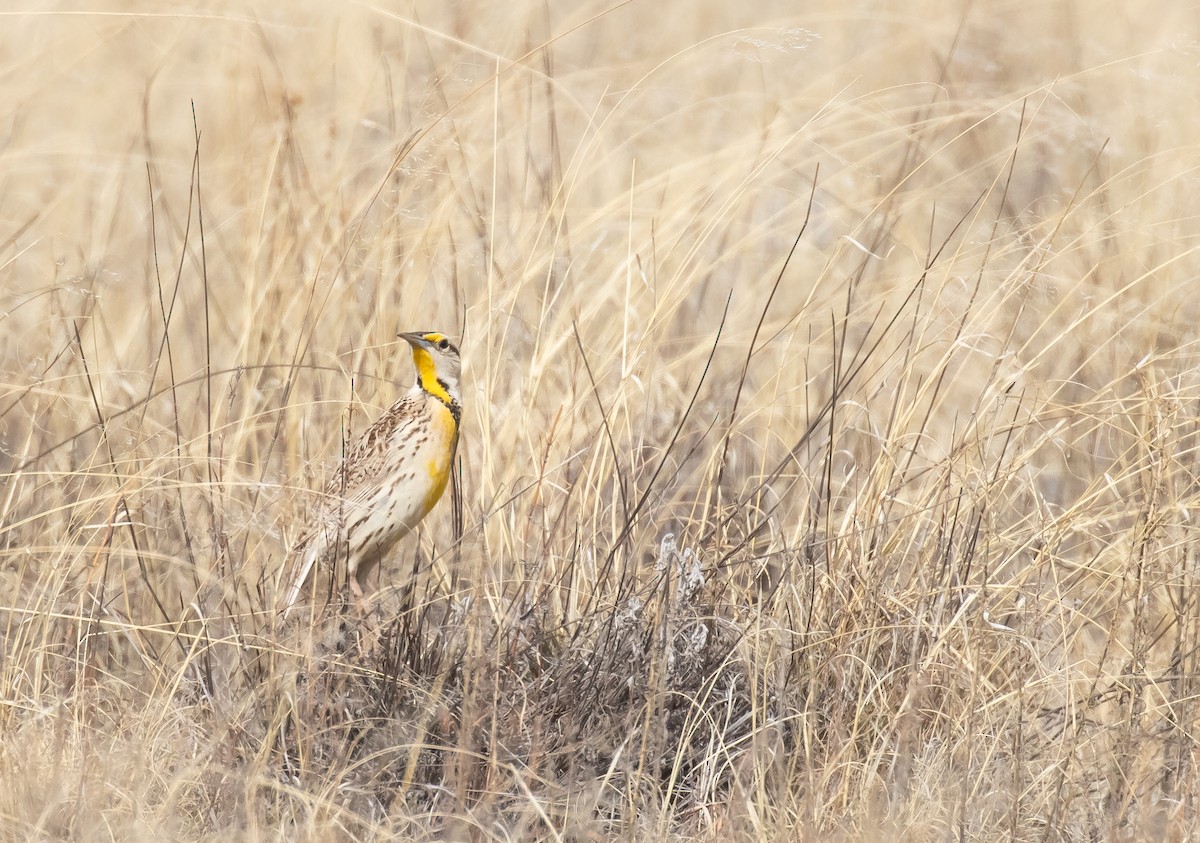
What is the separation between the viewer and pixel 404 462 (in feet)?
10.5

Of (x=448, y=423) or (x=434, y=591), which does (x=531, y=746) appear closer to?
(x=434, y=591)

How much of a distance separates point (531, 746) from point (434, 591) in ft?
1.44

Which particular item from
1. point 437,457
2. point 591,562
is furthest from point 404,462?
point 591,562

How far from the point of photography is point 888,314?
428 centimetres

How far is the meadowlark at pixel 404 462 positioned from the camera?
125 inches

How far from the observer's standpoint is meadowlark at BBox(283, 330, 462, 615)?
3172mm

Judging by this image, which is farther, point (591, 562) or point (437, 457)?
point (437, 457)

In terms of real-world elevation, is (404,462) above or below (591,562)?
above

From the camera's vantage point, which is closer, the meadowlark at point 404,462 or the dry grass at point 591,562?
the dry grass at point 591,562

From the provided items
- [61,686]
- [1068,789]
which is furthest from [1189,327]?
[61,686]

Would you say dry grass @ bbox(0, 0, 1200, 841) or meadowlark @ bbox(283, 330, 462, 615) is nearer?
dry grass @ bbox(0, 0, 1200, 841)

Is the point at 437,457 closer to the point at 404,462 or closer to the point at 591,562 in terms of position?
the point at 404,462

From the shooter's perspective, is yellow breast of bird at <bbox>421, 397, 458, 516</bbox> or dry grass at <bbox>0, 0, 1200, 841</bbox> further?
yellow breast of bird at <bbox>421, 397, 458, 516</bbox>

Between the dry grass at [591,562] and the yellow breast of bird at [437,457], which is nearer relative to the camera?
the dry grass at [591,562]
